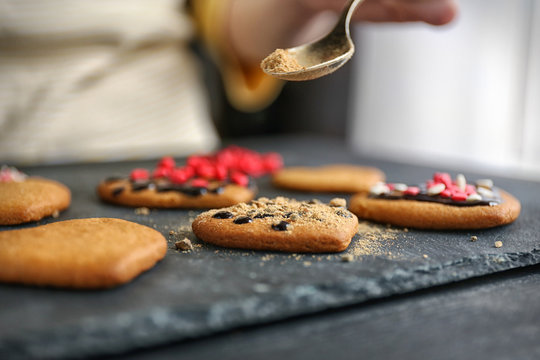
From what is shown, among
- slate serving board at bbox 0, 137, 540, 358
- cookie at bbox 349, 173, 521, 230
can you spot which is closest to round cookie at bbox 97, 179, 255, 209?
slate serving board at bbox 0, 137, 540, 358

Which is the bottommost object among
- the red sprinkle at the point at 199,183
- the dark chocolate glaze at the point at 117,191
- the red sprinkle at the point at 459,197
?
the dark chocolate glaze at the point at 117,191

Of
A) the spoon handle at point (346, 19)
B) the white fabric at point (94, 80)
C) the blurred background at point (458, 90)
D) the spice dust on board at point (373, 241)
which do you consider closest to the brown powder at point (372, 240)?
the spice dust on board at point (373, 241)

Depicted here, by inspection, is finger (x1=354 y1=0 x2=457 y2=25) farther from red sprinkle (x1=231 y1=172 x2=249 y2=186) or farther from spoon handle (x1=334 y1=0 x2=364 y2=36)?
red sprinkle (x1=231 y1=172 x2=249 y2=186)

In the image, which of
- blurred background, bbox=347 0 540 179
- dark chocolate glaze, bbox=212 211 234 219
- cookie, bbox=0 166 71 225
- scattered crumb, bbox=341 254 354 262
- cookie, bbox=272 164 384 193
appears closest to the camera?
scattered crumb, bbox=341 254 354 262

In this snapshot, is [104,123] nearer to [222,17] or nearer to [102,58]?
[102,58]

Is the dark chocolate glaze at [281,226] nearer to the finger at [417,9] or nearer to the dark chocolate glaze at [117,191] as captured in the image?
the dark chocolate glaze at [117,191]

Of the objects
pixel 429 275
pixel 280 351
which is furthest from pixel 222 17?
pixel 280 351

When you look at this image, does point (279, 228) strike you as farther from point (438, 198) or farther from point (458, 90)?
point (458, 90)
